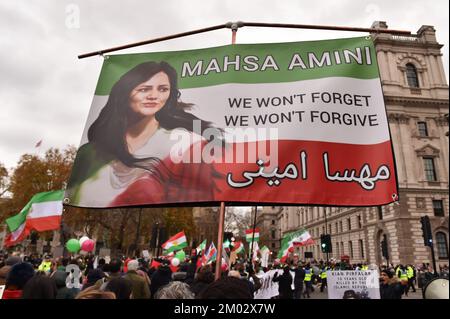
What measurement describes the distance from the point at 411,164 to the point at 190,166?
4358 centimetres

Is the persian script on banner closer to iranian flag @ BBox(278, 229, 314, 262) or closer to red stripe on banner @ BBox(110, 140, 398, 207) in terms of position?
red stripe on banner @ BBox(110, 140, 398, 207)

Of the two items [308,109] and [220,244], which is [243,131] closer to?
[308,109]

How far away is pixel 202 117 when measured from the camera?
156 inches

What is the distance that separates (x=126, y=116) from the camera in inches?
164

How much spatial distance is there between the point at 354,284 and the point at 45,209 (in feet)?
Answer: 30.0

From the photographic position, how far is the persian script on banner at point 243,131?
3.58 metres

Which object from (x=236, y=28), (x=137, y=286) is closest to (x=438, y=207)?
(x=137, y=286)

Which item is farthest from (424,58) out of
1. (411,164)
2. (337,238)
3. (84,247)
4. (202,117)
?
(202,117)

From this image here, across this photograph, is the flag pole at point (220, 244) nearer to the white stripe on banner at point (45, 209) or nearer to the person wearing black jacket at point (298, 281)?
the white stripe on banner at point (45, 209)

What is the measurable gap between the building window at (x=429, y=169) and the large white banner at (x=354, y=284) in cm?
4318

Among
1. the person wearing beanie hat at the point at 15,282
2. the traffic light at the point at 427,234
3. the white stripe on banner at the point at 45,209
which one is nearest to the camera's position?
the person wearing beanie hat at the point at 15,282

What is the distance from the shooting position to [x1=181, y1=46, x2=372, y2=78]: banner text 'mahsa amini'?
399 cm

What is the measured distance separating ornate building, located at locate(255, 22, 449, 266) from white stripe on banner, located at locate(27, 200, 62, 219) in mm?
37646

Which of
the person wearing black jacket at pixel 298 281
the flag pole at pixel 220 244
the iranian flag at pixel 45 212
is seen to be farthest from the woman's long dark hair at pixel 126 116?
the person wearing black jacket at pixel 298 281
